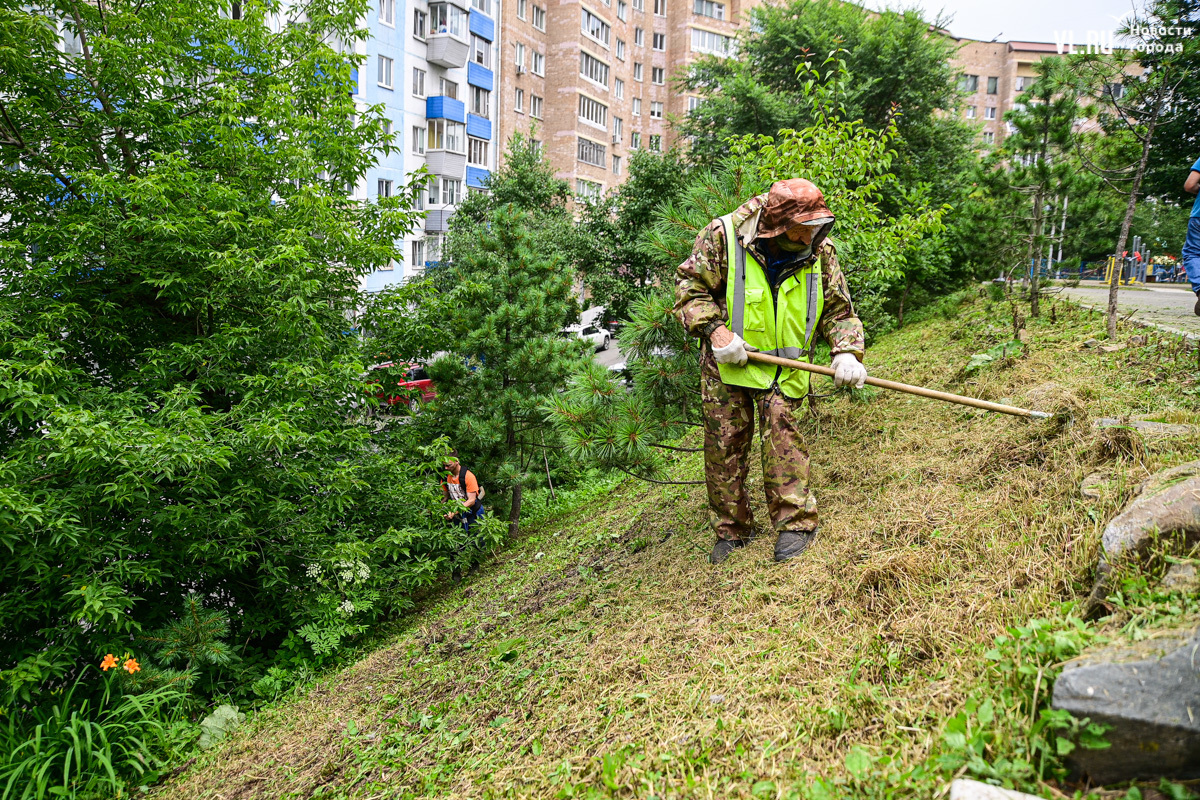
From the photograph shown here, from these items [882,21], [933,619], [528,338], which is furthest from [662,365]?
[882,21]

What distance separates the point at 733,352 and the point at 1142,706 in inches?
88.0

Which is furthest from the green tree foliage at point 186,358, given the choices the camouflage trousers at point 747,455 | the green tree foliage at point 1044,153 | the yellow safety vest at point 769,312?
the green tree foliage at point 1044,153

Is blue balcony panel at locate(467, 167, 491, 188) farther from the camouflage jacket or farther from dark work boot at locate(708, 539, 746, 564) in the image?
dark work boot at locate(708, 539, 746, 564)

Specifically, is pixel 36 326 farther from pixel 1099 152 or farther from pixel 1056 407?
pixel 1099 152

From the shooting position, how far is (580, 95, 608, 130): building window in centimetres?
3631

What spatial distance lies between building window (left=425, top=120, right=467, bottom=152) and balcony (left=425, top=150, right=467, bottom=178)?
0.37 m

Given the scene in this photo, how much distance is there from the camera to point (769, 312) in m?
3.84

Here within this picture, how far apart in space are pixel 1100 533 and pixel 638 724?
72.3 inches

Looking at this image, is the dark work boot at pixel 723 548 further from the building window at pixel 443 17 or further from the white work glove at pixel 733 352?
the building window at pixel 443 17

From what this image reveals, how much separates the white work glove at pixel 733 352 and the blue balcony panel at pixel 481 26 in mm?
28663

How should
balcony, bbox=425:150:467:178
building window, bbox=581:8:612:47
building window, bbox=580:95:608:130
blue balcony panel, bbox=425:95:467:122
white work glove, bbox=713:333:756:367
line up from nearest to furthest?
white work glove, bbox=713:333:756:367 → blue balcony panel, bbox=425:95:467:122 → balcony, bbox=425:150:467:178 → building window, bbox=581:8:612:47 → building window, bbox=580:95:608:130

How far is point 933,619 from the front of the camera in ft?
8.81

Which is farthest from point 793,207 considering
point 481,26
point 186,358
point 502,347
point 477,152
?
point 481,26

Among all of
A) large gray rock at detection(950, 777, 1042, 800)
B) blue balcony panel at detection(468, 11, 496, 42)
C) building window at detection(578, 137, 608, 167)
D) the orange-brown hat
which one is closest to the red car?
the orange-brown hat
